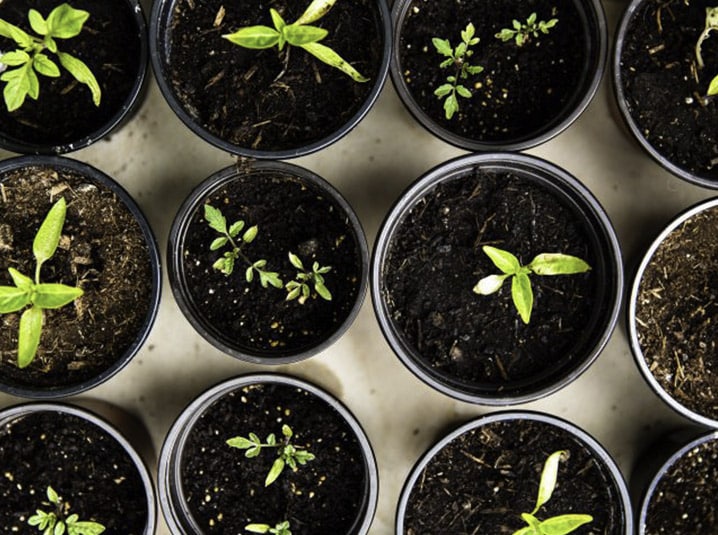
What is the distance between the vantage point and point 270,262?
1.57 meters

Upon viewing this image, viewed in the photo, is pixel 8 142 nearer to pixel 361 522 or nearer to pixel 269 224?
pixel 269 224

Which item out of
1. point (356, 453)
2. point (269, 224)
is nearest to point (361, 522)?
point (356, 453)

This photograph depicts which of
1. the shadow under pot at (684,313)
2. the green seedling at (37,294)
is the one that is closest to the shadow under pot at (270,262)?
the green seedling at (37,294)

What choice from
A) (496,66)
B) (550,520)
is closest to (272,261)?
(496,66)

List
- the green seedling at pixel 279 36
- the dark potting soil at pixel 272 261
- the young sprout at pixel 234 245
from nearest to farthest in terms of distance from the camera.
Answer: the green seedling at pixel 279 36 → the young sprout at pixel 234 245 → the dark potting soil at pixel 272 261

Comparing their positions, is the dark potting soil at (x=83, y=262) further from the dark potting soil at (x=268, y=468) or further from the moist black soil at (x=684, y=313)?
the moist black soil at (x=684, y=313)

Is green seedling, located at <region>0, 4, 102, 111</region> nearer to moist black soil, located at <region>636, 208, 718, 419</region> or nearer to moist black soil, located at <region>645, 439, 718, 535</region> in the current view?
moist black soil, located at <region>636, 208, 718, 419</region>

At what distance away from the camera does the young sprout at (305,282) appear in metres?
1.51

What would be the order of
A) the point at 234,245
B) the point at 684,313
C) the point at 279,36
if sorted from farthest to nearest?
1. the point at 684,313
2. the point at 234,245
3. the point at 279,36

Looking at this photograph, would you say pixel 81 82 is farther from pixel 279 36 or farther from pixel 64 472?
pixel 64 472

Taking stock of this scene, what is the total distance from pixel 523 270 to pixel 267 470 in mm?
753

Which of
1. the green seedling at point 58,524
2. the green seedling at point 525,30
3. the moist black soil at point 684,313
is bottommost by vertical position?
the green seedling at point 58,524

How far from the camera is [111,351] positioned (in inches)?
62.6

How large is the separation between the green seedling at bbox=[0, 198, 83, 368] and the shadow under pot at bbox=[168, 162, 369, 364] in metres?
0.27
